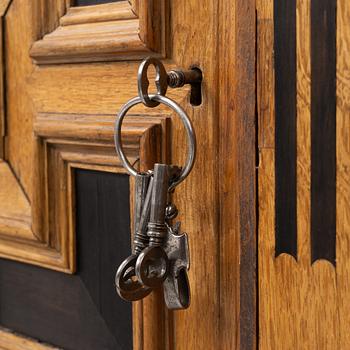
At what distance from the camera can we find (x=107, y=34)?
0.65 metres

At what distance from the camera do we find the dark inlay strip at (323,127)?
499mm

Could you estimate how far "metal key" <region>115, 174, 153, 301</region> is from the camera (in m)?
0.56

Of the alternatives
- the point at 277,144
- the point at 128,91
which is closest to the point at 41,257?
the point at 128,91

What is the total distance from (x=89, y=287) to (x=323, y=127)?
12.1 inches

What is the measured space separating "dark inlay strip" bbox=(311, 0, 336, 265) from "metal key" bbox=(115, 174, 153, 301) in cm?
12

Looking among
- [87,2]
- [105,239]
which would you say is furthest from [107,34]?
[105,239]

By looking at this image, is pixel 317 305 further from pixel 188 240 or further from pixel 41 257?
pixel 41 257

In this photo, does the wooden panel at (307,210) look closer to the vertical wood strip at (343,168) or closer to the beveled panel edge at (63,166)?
the vertical wood strip at (343,168)

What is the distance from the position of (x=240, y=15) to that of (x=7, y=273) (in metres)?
0.40

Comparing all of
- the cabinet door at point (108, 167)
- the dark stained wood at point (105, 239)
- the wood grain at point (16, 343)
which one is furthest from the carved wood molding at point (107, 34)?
the wood grain at point (16, 343)

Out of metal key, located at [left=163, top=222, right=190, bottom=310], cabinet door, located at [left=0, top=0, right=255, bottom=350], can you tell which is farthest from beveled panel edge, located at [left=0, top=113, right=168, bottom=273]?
metal key, located at [left=163, top=222, right=190, bottom=310]

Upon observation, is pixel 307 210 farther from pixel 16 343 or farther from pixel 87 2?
pixel 16 343

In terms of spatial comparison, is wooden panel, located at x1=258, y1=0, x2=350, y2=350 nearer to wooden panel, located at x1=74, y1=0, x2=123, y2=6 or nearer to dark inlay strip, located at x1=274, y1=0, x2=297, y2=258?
dark inlay strip, located at x1=274, y1=0, x2=297, y2=258

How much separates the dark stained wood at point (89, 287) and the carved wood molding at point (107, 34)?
11 centimetres
